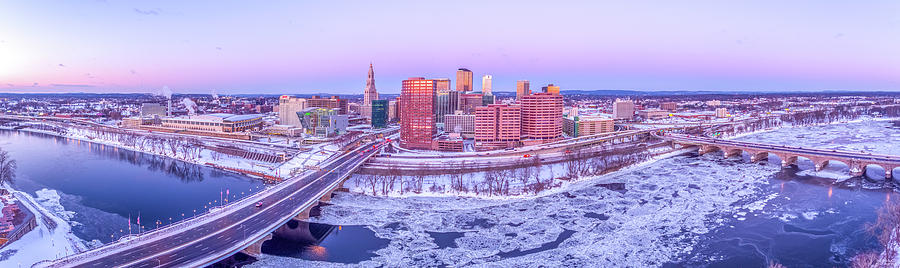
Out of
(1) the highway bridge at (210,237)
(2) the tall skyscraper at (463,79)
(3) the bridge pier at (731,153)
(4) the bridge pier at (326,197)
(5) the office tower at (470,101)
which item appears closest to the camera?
(1) the highway bridge at (210,237)

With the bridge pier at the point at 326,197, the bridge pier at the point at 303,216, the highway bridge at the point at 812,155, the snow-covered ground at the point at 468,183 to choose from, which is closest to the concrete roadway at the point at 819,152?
the highway bridge at the point at 812,155

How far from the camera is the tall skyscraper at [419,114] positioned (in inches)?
2670

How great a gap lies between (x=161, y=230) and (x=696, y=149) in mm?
66964

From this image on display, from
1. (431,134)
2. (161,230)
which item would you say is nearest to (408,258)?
(161,230)

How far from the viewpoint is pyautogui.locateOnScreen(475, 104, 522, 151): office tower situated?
68.8 m

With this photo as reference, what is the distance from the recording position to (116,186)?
151ft

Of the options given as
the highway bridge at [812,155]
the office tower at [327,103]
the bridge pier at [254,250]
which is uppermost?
the office tower at [327,103]

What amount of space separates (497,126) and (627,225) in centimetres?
3859

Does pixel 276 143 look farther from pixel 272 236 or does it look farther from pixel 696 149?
pixel 696 149

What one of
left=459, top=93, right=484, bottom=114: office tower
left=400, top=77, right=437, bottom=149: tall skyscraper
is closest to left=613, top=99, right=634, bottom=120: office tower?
left=459, top=93, right=484, bottom=114: office tower

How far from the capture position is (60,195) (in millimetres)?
41312

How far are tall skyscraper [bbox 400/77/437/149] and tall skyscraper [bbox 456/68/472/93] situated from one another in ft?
249

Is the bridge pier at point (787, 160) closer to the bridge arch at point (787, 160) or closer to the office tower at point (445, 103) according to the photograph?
the bridge arch at point (787, 160)

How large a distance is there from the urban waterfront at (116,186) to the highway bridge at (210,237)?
5715mm
